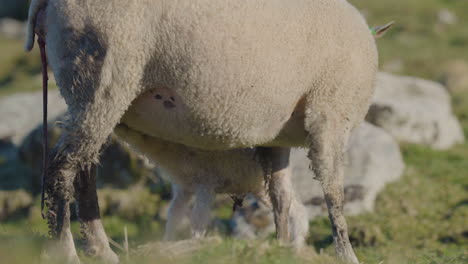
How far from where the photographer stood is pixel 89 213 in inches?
232

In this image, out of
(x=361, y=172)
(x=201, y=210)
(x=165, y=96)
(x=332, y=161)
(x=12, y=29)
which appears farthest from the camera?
(x=12, y=29)

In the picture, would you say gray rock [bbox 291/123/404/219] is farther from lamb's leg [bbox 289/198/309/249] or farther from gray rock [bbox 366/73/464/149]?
lamb's leg [bbox 289/198/309/249]

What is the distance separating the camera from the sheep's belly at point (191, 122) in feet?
17.7

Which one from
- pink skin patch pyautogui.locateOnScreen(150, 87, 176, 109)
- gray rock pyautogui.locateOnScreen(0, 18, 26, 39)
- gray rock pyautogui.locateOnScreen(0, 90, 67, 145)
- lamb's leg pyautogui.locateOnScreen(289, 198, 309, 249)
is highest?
pink skin patch pyautogui.locateOnScreen(150, 87, 176, 109)

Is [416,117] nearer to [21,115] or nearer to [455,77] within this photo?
[455,77]

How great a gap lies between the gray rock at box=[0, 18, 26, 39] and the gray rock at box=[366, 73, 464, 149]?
107ft

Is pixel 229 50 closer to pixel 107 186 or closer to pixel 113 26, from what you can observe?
pixel 113 26

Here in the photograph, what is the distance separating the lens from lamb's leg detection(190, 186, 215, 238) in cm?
705

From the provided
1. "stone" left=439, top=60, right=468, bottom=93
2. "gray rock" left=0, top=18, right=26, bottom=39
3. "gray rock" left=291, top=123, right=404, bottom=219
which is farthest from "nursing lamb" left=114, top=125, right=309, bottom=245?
"gray rock" left=0, top=18, right=26, bottom=39

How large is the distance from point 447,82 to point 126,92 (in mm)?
16270

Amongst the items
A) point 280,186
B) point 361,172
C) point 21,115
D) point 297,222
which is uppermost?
point 280,186

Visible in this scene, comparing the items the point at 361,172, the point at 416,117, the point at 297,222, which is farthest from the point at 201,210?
the point at 416,117

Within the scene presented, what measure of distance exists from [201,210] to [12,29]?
40883 mm

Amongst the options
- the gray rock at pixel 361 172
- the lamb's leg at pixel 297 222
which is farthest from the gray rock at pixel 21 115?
the lamb's leg at pixel 297 222
